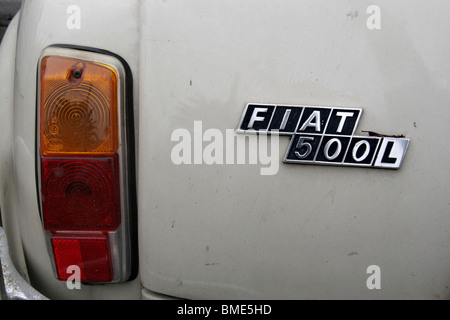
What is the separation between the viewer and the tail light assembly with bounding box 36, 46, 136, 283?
4.00ft

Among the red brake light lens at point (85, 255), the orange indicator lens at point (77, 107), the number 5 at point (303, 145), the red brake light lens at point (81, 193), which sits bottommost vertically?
the red brake light lens at point (85, 255)

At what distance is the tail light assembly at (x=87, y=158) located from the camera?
1219mm

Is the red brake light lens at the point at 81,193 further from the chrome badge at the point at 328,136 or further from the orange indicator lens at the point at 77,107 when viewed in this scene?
the chrome badge at the point at 328,136

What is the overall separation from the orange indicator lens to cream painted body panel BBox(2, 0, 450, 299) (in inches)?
3.0

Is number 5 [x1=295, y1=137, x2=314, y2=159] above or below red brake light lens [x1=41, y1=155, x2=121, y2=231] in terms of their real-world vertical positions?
above

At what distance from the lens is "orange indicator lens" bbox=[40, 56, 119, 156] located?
3.99 feet

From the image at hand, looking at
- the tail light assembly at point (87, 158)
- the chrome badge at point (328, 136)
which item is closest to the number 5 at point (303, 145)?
the chrome badge at point (328, 136)

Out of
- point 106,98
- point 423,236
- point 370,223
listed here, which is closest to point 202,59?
point 106,98

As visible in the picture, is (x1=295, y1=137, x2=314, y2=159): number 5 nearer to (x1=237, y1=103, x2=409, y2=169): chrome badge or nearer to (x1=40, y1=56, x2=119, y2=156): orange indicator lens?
(x1=237, y1=103, x2=409, y2=169): chrome badge

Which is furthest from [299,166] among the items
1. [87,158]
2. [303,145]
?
[87,158]

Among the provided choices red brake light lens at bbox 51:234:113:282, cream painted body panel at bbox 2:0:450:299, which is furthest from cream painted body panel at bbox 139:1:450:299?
red brake light lens at bbox 51:234:113:282

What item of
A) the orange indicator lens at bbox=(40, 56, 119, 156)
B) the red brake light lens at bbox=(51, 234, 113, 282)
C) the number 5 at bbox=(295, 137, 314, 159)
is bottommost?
the red brake light lens at bbox=(51, 234, 113, 282)

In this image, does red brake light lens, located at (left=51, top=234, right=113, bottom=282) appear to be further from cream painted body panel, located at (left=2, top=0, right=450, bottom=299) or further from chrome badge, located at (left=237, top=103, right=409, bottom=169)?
chrome badge, located at (left=237, top=103, right=409, bottom=169)

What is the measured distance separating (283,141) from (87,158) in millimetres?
555
